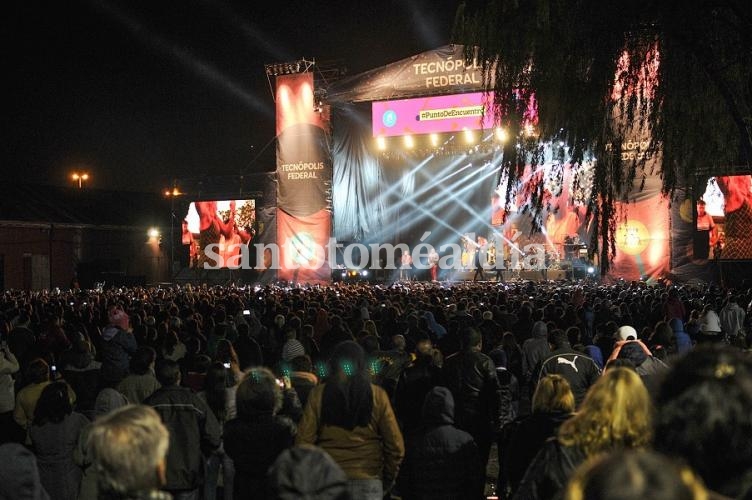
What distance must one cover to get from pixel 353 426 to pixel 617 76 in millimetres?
8173

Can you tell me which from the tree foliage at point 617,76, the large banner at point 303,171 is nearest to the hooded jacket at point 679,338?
the tree foliage at point 617,76

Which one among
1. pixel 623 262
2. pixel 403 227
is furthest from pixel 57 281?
pixel 623 262

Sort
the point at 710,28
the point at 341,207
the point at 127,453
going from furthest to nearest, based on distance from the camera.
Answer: the point at 341,207, the point at 710,28, the point at 127,453

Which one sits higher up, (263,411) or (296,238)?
Answer: (296,238)

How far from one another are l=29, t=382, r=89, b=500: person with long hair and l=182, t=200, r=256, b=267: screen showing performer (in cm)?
3034

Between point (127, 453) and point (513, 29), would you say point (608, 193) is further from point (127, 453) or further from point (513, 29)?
point (127, 453)

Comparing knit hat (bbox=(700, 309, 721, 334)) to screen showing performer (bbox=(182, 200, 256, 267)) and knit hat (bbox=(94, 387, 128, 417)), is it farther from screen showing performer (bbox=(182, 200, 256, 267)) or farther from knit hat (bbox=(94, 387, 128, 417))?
screen showing performer (bbox=(182, 200, 256, 267))

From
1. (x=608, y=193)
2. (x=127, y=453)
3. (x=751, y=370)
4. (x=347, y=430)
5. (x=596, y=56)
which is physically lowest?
(x=347, y=430)

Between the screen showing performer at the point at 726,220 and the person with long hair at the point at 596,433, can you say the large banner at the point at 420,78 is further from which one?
the person with long hair at the point at 596,433

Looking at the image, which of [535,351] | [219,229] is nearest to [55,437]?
[535,351]

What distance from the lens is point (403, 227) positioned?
3775 cm

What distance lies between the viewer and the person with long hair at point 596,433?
3008 millimetres

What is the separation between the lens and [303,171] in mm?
32312

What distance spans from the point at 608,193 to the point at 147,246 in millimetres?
39230
